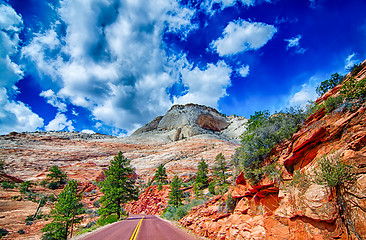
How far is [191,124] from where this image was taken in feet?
333

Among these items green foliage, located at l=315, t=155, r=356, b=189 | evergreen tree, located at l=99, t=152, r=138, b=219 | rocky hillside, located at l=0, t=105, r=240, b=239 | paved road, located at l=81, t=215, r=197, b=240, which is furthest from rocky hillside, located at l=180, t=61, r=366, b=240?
rocky hillside, located at l=0, t=105, r=240, b=239

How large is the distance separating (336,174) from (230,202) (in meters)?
5.25

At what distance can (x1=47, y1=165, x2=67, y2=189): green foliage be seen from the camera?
35.8 meters

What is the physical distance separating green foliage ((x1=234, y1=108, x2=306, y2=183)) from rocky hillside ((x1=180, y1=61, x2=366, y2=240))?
14.0 inches

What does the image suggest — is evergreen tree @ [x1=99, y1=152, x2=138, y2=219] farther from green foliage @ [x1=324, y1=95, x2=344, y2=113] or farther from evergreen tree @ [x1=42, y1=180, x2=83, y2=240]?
green foliage @ [x1=324, y1=95, x2=344, y2=113]

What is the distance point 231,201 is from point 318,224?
4.35 m

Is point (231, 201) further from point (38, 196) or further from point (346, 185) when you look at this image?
point (38, 196)

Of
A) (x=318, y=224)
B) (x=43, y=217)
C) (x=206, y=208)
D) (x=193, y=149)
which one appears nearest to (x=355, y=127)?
(x=318, y=224)

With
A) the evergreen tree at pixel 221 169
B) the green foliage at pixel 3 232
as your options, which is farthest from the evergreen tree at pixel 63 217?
the evergreen tree at pixel 221 169

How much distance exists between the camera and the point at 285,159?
238 inches

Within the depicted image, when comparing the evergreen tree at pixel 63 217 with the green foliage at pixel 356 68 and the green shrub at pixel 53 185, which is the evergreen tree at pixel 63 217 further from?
the green shrub at pixel 53 185

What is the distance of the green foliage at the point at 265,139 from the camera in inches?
272

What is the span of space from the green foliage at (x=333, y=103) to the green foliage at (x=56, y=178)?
47768mm

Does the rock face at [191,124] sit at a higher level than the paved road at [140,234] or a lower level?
higher
